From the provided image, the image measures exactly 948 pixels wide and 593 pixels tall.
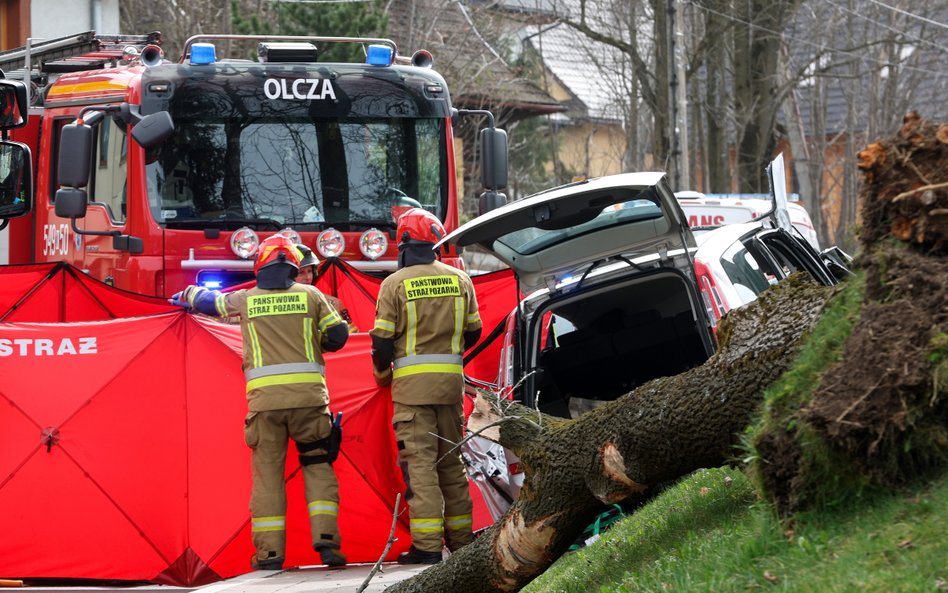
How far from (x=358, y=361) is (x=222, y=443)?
961 mm

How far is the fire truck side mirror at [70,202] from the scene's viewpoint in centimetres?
930

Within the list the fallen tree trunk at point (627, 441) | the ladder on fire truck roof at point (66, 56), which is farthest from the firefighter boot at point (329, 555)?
the ladder on fire truck roof at point (66, 56)

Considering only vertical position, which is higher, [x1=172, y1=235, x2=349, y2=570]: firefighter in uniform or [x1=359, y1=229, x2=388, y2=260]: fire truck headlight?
[x1=359, y1=229, x2=388, y2=260]: fire truck headlight

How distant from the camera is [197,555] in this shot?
7484mm

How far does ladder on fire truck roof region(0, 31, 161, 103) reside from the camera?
11.5 meters

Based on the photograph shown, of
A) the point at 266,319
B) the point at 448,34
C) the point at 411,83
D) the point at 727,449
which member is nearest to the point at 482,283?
the point at 411,83

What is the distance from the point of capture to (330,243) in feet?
31.5

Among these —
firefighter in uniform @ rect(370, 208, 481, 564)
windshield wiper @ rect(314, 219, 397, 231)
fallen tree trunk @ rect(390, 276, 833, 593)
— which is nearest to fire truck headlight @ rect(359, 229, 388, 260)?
windshield wiper @ rect(314, 219, 397, 231)

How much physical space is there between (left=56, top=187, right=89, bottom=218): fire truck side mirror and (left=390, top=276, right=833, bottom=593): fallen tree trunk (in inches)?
185

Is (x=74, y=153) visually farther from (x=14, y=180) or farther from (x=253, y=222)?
(x=14, y=180)

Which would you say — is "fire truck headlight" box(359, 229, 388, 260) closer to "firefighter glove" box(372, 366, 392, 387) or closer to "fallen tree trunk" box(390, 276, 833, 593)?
"firefighter glove" box(372, 366, 392, 387)

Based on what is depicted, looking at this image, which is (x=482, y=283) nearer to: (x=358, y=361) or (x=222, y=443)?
(x=358, y=361)

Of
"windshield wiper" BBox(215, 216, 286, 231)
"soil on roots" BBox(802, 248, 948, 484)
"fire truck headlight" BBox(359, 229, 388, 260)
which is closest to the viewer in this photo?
"soil on roots" BBox(802, 248, 948, 484)

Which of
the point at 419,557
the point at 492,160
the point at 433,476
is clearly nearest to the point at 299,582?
the point at 419,557
